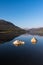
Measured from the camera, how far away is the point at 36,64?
19031 mm

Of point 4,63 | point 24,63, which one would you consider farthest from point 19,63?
point 4,63

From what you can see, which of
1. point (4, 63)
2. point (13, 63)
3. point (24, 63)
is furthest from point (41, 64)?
point (4, 63)

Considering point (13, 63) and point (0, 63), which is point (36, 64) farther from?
point (0, 63)

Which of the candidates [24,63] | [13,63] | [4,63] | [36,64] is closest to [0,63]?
[4,63]

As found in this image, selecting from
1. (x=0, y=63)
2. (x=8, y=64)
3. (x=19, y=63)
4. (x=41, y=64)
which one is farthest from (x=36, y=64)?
(x=0, y=63)

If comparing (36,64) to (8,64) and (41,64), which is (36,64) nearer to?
(41,64)

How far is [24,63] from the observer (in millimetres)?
19562

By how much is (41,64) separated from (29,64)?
5.70 feet

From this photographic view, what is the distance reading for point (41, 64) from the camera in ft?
62.2

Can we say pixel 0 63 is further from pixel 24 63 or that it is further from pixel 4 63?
pixel 24 63

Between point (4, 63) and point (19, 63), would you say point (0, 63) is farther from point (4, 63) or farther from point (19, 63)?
point (19, 63)

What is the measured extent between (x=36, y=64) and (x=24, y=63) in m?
1.81

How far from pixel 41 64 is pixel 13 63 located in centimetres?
412

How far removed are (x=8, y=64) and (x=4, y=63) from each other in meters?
0.85
